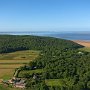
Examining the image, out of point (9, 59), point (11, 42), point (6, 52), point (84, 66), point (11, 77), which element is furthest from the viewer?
point (11, 42)

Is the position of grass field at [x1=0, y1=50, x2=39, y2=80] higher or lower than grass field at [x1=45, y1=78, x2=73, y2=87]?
lower

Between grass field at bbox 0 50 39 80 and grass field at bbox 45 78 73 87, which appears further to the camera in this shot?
grass field at bbox 0 50 39 80

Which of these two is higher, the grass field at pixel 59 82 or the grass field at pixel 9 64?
the grass field at pixel 59 82

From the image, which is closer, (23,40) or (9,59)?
(9,59)

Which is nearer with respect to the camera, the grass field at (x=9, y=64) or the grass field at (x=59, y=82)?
the grass field at (x=59, y=82)

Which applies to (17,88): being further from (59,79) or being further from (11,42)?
(11,42)

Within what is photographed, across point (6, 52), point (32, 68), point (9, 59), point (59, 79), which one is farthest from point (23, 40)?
point (59, 79)

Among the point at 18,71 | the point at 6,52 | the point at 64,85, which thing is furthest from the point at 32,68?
the point at 6,52

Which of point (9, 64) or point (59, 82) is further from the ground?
point (59, 82)

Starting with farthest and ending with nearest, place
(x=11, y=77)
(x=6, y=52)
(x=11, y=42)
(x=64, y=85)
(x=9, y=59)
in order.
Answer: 1. (x=11, y=42)
2. (x=6, y=52)
3. (x=9, y=59)
4. (x=11, y=77)
5. (x=64, y=85)

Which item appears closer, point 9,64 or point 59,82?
point 59,82
